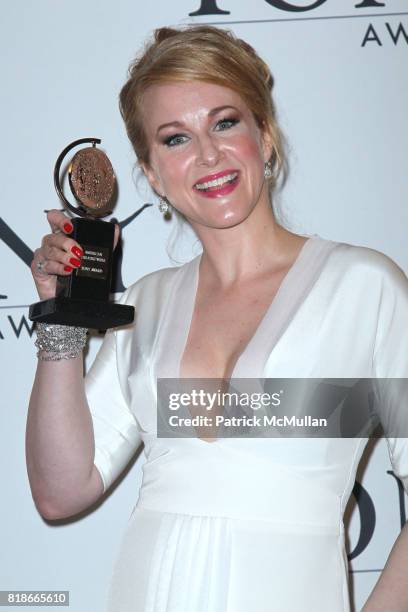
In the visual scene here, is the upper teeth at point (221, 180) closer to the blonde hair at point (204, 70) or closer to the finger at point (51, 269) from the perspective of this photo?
the blonde hair at point (204, 70)

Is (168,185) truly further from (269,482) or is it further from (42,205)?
(269,482)

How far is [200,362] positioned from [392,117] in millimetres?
706

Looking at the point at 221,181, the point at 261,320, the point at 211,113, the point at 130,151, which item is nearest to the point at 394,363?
the point at 261,320

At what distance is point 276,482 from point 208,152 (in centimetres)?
56

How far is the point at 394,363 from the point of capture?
5.03 feet

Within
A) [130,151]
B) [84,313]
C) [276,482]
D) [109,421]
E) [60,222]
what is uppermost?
[130,151]

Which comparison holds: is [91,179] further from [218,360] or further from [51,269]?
[218,360]

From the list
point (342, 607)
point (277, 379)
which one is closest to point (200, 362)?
point (277, 379)

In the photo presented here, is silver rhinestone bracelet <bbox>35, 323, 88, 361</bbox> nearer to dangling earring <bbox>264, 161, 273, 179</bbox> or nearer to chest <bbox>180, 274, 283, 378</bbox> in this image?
chest <bbox>180, 274, 283, 378</bbox>

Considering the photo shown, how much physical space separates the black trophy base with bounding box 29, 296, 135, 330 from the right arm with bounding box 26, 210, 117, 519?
0.11 m

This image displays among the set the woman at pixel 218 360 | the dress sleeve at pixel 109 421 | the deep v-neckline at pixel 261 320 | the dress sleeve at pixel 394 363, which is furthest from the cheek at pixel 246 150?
the dress sleeve at pixel 109 421

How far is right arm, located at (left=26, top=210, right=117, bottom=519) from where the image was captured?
164 centimetres

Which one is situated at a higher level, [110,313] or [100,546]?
[110,313]

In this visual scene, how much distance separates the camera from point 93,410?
5.72 feet
